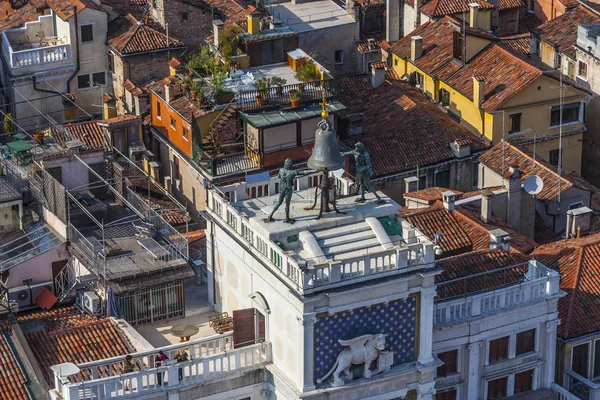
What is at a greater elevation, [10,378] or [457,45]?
[457,45]

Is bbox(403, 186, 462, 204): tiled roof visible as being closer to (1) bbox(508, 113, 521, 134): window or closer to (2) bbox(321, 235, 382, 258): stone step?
(1) bbox(508, 113, 521, 134): window

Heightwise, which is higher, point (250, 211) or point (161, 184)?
point (250, 211)

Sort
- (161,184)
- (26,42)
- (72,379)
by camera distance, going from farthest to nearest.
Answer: (26,42)
(161,184)
(72,379)

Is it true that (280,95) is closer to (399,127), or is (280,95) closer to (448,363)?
(399,127)

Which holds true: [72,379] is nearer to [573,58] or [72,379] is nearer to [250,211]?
[250,211]

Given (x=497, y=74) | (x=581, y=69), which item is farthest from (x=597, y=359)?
(x=581, y=69)

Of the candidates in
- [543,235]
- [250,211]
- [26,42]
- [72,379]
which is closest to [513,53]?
[543,235]
